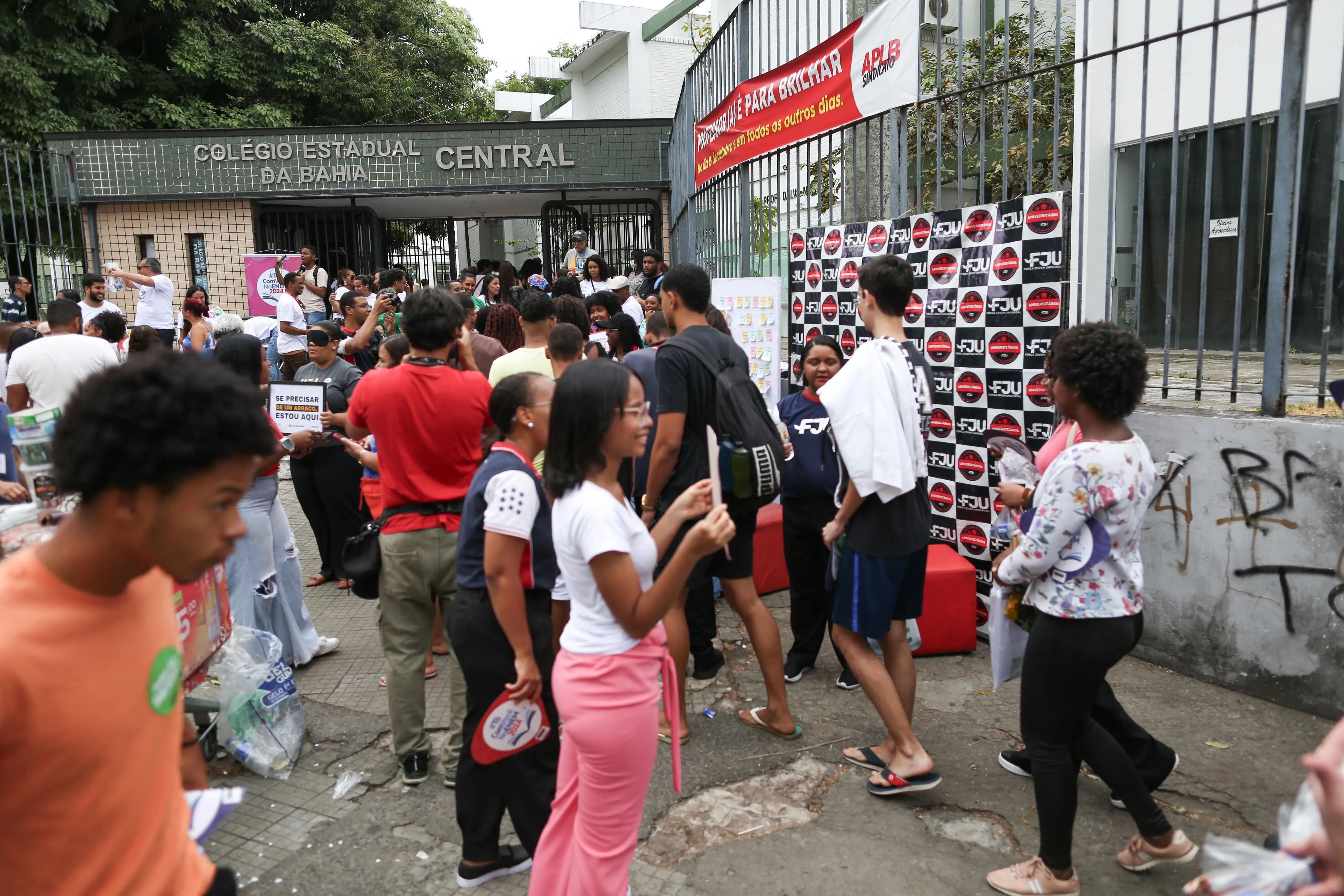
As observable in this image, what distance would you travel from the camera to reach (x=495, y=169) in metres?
15.6

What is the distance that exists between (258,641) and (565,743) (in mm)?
2145

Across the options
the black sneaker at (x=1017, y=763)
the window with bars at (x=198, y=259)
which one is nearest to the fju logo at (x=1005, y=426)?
the black sneaker at (x=1017, y=763)

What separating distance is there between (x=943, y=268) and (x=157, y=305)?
10423mm

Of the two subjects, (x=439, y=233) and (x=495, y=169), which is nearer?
(x=495, y=169)

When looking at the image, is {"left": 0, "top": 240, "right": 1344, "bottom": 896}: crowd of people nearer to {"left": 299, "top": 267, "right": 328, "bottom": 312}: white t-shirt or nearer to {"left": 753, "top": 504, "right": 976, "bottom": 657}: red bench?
{"left": 753, "top": 504, "right": 976, "bottom": 657}: red bench

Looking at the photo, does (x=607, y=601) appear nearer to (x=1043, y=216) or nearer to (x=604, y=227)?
(x=1043, y=216)

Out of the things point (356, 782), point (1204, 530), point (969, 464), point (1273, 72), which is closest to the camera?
point (356, 782)

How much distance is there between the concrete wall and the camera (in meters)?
3.84

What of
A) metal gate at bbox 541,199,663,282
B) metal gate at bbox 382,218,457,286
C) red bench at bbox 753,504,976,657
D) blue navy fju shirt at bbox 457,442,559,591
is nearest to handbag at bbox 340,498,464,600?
blue navy fju shirt at bbox 457,442,559,591

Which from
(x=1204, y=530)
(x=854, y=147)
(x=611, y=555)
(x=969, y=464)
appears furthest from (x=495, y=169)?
(x=611, y=555)

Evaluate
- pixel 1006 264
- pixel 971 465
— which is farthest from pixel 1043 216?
pixel 971 465

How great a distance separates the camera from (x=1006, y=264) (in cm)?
465

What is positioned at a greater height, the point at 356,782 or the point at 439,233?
the point at 439,233

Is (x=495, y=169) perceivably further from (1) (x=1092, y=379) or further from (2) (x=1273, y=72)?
(1) (x=1092, y=379)
